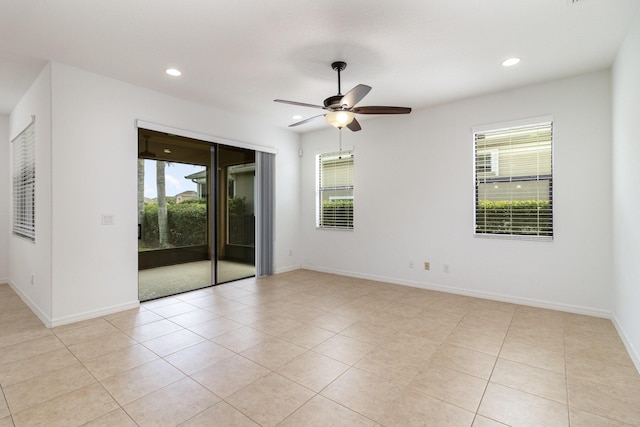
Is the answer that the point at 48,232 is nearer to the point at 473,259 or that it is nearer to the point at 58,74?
the point at 58,74

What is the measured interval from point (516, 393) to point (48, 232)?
4.68 m

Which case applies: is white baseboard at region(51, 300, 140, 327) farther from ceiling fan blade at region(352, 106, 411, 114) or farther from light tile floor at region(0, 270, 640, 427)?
ceiling fan blade at region(352, 106, 411, 114)

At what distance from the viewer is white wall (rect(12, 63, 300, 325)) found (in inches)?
136

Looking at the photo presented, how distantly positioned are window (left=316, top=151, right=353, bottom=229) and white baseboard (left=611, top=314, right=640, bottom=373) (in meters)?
3.72

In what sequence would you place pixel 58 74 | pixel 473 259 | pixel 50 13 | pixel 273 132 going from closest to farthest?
pixel 50 13 < pixel 58 74 < pixel 473 259 < pixel 273 132

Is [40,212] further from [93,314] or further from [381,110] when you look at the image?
[381,110]

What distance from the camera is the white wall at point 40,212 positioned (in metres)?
3.48

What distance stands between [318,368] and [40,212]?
3.72m

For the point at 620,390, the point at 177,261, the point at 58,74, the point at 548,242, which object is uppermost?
the point at 58,74

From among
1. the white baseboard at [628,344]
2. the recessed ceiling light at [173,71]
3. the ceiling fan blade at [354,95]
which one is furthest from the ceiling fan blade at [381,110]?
the white baseboard at [628,344]

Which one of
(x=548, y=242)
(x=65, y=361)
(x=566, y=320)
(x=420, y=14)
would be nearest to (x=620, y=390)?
(x=566, y=320)

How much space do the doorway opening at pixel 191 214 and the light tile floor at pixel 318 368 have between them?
2.53 ft

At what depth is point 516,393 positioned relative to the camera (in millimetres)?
2209

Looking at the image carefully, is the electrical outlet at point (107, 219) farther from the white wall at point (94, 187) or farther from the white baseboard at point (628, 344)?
the white baseboard at point (628, 344)
